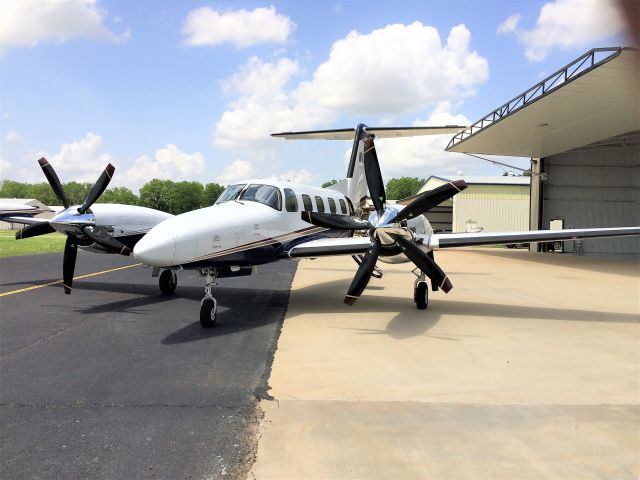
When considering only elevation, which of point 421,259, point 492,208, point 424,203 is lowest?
point 421,259

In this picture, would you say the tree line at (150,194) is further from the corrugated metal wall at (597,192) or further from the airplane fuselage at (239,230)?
the airplane fuselage at (239,230)

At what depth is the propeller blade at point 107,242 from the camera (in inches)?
467

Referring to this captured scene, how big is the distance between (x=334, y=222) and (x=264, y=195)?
91.6 inches

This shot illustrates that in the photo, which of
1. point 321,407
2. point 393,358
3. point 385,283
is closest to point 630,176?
point 385,283

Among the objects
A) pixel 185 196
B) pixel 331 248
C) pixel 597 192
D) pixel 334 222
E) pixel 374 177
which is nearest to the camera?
pixel 334 222

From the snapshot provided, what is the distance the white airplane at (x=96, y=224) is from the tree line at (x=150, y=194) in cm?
12916

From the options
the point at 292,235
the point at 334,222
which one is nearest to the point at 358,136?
the point at 292,235

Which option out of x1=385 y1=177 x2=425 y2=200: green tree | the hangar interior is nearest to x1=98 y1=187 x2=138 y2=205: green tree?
x1=385 y1=177 x2=425 y2=200: green tree

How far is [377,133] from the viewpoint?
19.5 meters

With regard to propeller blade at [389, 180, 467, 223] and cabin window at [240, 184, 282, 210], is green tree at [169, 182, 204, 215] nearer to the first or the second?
cabin window at [240, 184, 282, 210]

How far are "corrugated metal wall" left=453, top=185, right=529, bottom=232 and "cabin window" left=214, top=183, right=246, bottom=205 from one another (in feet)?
123

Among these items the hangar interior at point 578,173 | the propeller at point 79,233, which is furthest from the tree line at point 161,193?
the propeller at point 79,233

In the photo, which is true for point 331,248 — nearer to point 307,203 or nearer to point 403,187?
point 307,203

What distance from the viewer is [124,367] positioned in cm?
676
